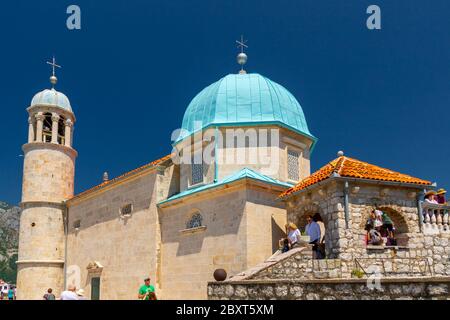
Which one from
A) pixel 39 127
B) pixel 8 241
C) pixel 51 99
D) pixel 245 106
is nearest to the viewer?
pixel 245 106

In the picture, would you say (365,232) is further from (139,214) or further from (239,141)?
(139,214)

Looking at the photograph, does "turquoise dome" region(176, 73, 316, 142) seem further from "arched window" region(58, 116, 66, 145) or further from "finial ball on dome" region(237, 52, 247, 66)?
"arched window" region(58, 116, 66, 145)

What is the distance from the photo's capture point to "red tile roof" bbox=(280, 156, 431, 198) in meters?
12.3

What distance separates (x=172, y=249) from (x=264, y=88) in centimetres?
777

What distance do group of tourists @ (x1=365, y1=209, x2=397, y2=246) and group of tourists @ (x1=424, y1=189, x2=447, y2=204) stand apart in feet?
6.20

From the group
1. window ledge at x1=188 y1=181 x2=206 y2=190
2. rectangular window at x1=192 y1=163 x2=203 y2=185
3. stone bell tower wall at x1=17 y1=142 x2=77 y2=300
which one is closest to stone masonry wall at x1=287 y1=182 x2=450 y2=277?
window ledge at x1=188 y1=181 x2=206 y2=190

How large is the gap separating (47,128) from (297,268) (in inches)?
824

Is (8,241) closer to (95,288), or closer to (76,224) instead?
(76,224)

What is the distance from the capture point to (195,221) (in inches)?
693

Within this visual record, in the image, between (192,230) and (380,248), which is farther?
(192,230)

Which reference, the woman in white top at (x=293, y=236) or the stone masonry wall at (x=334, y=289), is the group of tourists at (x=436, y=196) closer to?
the woman in white top at (x=293, y=236)

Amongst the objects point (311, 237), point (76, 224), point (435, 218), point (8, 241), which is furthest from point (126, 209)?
point (8, 241)

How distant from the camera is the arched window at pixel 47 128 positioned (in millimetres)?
27062
